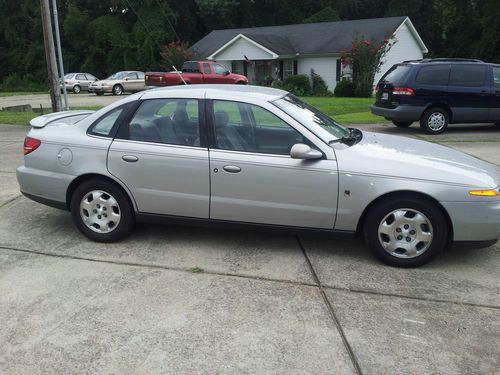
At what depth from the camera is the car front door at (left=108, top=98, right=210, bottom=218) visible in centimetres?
461

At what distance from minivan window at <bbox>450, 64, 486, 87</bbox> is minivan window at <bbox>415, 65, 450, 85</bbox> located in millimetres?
162

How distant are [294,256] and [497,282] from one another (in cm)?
172

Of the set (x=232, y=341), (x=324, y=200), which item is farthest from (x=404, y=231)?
(x=232, y=341)

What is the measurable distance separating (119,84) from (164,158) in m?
29.5

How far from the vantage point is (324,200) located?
14.4 ft

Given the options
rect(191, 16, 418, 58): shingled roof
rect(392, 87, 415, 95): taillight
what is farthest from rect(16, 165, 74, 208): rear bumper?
rect(191, 16, 418, 58): shingled roof

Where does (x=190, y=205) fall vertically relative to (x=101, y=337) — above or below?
above

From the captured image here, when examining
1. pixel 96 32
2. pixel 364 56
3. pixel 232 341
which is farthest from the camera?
pixel 96 32

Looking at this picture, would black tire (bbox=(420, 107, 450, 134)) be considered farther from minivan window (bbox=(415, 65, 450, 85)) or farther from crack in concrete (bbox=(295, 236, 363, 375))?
crack in concrete (bbox=(295, 236, 363, 375))

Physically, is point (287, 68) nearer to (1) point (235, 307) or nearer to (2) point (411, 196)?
(2) point (411, 196)

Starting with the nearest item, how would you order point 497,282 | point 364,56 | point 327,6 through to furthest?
point 497,282, point 364,56, point 327,6

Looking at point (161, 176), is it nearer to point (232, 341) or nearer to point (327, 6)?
point (232, 341)

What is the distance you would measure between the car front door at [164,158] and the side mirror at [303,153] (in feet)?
2.66

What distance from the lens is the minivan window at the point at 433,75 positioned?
11.8 metres
